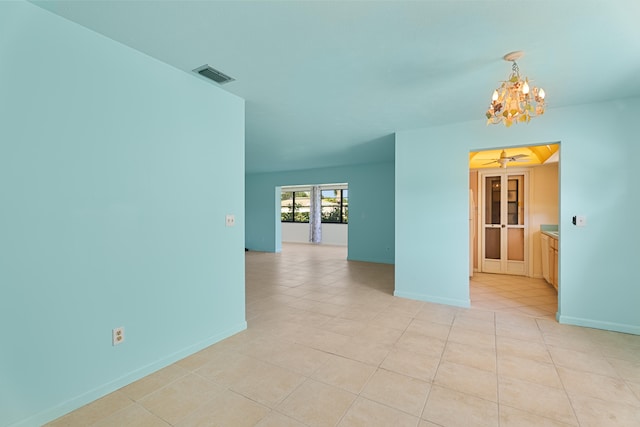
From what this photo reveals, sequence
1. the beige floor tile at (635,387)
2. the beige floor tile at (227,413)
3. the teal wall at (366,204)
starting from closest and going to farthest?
the beige floor tile at (227,413)
the beige floor tile at (635,387)
the teal wall at (366,204)

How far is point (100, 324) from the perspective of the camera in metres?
1.95

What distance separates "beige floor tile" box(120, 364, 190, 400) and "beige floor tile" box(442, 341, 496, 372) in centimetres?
221

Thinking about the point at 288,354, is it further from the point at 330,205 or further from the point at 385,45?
the point at 330,205

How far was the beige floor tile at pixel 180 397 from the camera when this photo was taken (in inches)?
70.9

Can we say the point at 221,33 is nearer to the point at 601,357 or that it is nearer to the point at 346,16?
the point at 346,16

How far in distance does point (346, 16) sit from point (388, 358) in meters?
2.60

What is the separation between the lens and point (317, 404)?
1.88 m

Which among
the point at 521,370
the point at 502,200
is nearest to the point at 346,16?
the point at 521,370

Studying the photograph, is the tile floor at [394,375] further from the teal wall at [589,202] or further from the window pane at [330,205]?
the window pane at [330,205]

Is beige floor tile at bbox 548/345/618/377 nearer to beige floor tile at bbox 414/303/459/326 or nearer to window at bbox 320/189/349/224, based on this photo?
beige floor tile at bbox 414/303/459/326

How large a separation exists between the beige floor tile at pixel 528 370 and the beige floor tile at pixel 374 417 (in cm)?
102

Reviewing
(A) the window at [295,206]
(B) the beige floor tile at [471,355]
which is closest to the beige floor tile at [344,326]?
(B) the beige floor tile at [471,355]

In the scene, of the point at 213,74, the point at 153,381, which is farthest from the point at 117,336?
the point at 213,74

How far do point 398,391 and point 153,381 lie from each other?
181cm
